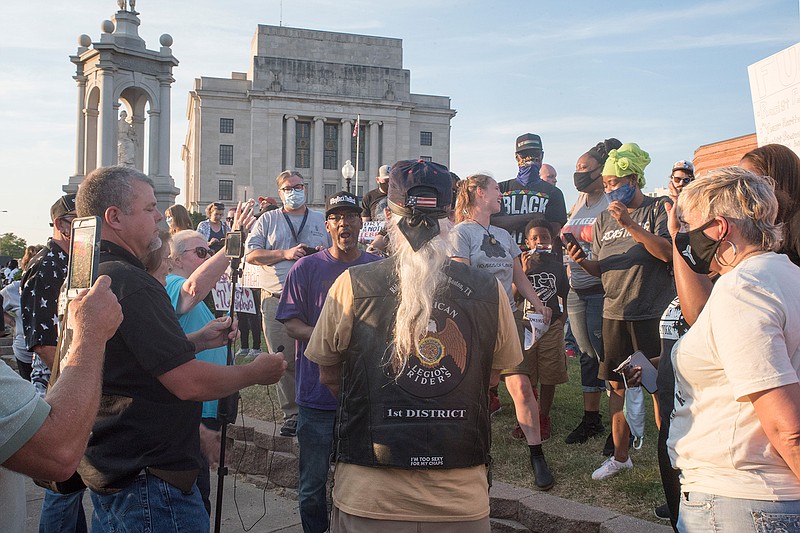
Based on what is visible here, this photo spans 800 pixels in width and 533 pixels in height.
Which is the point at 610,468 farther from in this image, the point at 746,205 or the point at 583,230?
the point at 746,205

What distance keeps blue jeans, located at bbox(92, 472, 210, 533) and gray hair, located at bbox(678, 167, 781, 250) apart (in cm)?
238

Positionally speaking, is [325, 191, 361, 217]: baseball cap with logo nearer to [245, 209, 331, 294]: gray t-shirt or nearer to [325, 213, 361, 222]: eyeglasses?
[325, 213, 361, 222]: eyeglasses

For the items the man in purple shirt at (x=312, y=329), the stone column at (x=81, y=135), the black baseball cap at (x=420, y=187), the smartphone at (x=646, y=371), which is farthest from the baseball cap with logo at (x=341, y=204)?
the stone column at (x=81, y=135)

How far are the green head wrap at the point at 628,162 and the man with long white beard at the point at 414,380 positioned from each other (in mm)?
2968

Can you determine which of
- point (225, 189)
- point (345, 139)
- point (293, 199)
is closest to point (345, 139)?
point (345, 139)

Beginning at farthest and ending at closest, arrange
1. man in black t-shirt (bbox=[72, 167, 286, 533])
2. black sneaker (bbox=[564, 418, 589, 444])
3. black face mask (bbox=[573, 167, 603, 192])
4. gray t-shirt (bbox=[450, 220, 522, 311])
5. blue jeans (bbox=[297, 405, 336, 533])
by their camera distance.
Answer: black face mask (bbox=[573, 167, 603, 192]) → black sneaker (bbox=[564, 418, 589, 444]) → gray t-shirt (bbox=[450, 220, 522, 311]) → blue jeans (bbox=[297, 405, 336, 533]) → man in black t-shirt (bbox=[72, 167, 286, 533])

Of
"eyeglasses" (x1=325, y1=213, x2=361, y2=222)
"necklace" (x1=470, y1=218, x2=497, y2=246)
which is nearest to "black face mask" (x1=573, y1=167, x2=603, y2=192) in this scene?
"necklace" (x1=470, y1=218, x2=497, y2=246)

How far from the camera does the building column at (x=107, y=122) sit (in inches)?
1321

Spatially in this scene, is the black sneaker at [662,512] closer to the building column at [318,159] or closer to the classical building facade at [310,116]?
the classical building facade at [310,116]

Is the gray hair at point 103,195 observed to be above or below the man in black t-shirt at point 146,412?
above

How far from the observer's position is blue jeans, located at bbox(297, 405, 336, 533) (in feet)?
14.8

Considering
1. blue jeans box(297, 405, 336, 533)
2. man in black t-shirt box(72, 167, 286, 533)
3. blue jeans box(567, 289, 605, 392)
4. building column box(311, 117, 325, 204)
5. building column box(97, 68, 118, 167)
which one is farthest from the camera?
building column box(311, 117, 325, 204)

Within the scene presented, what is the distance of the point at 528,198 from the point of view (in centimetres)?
732

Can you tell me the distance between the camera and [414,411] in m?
2.78
